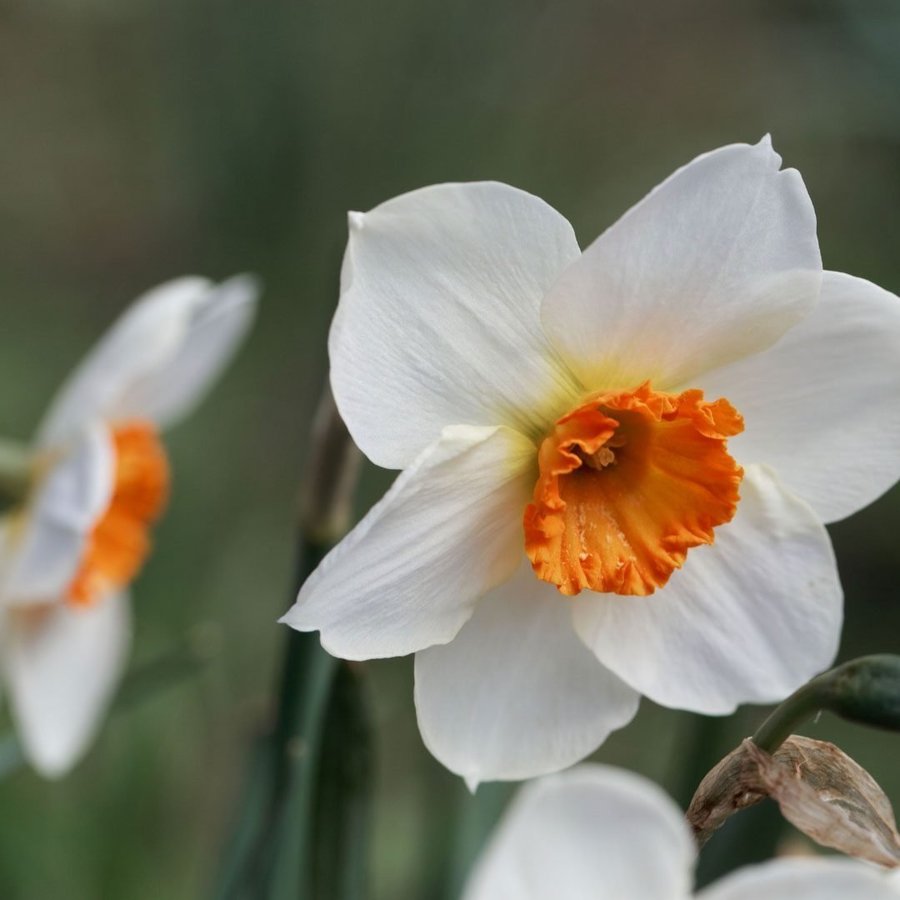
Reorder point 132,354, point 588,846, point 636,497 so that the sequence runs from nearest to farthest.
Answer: point 588,846 < point 636,497 < point 132,354

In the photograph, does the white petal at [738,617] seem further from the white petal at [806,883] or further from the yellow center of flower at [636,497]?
the white petal at [806,883]

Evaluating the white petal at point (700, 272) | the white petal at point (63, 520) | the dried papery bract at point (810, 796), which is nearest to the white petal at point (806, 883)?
the dried papery bract at point (810, 796)

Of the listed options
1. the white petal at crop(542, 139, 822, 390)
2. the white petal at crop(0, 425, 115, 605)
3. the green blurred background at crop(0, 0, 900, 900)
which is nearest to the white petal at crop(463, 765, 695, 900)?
the white petal at crop(542, 139, 822, 390)

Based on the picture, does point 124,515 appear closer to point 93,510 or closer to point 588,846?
A: point 93,510

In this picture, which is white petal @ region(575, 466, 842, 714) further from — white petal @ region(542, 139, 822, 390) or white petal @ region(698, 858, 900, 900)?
white petal @ region(698, 858, 900, 900)

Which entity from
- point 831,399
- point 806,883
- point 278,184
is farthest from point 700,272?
point 278,184
